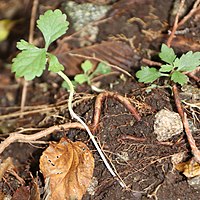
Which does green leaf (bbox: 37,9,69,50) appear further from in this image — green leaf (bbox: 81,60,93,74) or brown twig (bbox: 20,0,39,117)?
brown twig (bbox: 20,0,39,117)

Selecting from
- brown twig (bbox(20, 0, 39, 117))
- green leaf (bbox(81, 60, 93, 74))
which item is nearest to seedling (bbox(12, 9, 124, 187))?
green leaf (bbox(81, 60, 93, 74))

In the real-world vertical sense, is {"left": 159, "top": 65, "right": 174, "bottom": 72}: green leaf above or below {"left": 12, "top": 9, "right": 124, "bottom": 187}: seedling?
below

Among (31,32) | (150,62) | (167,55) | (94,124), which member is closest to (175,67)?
(167,55)

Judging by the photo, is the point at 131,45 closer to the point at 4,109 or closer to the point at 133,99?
the point at 133,99

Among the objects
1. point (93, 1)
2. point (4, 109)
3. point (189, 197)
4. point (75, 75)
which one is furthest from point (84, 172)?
point (93, 1)

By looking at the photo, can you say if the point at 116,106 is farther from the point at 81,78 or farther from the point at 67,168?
the point at 81,78

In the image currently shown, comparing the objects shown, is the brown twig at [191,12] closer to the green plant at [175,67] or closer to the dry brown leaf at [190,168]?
the green plant at [175,67]

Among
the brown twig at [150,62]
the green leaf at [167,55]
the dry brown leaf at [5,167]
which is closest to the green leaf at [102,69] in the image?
the brown twig at [150,62]
